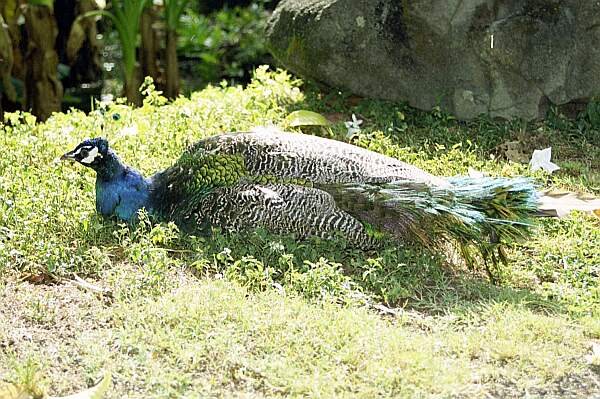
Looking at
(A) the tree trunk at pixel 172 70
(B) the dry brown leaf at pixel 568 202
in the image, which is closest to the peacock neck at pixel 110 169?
(B) the dry brown leaf at pixel 568 202

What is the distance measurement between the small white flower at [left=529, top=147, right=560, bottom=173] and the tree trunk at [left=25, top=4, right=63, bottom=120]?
4854 mm

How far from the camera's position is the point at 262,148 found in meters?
5.43

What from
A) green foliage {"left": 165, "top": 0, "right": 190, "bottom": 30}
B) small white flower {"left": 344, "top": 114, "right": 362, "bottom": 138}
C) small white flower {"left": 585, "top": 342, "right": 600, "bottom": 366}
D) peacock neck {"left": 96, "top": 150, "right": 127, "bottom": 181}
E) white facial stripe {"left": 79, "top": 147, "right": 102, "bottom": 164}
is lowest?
small white flower {"left": 585, "top": 342, "right": 600, "bottom": 366}

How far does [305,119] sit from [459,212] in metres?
2.15

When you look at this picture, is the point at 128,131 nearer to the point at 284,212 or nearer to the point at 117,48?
the point at 284,212

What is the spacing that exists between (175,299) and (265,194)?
3.08 feet

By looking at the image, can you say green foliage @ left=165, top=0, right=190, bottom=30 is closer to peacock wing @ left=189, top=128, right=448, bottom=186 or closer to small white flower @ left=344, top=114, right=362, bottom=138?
small white flower @ left=344, top=114, right=362, bottom=138

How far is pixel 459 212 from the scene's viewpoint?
498 cm

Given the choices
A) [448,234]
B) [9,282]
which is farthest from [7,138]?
[448,234]

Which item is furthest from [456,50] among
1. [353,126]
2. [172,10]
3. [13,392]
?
[13,392]

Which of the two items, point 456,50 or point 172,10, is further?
point 172,10

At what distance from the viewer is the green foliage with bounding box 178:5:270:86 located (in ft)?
39.3

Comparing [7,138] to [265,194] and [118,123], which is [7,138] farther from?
[265,194]

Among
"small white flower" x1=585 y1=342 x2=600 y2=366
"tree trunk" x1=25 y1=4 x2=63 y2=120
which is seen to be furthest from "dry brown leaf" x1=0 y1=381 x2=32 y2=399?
"tree trunk" x1=25 y1=4 x2=63 y2=120
